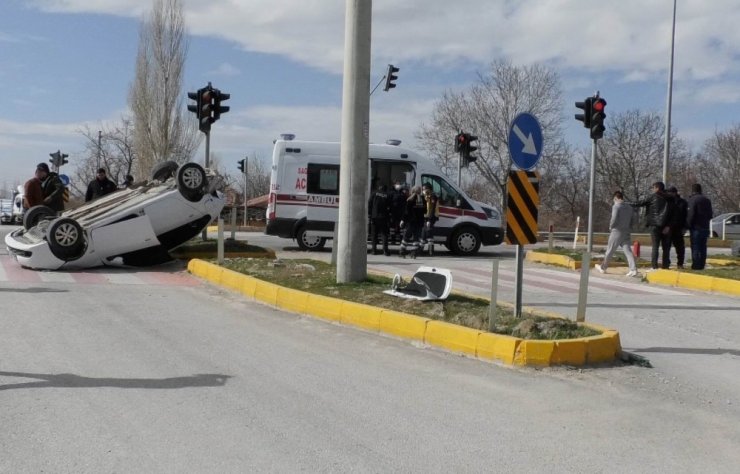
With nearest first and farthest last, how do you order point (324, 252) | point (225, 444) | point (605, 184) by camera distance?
point (225, 444), point (324, 252), point (605, 184)

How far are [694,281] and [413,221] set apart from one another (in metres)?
6.41

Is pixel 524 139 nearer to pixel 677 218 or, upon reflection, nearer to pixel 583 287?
pixel 583 287

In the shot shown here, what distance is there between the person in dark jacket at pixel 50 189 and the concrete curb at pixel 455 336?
7296mm

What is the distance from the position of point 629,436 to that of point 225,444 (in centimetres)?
261

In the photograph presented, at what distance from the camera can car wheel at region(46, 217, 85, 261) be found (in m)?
12.5

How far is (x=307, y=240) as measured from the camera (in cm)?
1900

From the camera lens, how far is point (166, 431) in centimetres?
479

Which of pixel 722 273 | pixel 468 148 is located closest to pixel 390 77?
pixel 468 148

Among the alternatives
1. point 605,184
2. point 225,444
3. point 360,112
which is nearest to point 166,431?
point 225,444

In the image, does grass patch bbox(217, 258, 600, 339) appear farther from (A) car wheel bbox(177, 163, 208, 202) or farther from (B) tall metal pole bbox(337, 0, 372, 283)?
(A) car wheel bbox(177, 163, 208, 202)

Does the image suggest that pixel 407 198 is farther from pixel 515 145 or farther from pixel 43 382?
pixel 43 382

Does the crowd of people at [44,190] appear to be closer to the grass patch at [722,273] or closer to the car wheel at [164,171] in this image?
the car wheel at [164,171]

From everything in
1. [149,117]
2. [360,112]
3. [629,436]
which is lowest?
[629,436]

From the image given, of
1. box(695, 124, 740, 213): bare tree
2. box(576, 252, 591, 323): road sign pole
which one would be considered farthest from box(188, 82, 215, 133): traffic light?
box(695, 124, 740, 213): bare tree
